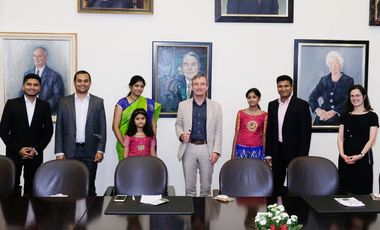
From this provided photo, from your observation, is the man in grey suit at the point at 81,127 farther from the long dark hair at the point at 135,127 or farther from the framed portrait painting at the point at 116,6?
the framed portrait painting at the point at 116,6

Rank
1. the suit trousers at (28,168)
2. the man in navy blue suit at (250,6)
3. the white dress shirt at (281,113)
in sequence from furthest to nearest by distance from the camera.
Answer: the man in navy blue suit at (250,6)
the white dress shirt at (281,113)
the suit trousers at (28,168)

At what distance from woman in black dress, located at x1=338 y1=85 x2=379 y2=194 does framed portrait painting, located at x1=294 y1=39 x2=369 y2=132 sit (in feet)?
2.95

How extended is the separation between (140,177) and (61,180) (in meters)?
0.58

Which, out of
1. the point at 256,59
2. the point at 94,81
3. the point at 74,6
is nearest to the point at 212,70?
the point at 256,59

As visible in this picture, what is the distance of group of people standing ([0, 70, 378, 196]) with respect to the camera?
3.79m

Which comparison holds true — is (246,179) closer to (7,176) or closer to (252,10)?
(7,176)

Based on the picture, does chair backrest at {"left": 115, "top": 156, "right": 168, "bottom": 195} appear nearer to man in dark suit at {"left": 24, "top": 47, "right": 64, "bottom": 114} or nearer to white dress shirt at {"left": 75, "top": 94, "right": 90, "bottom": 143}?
white dress shirt at {"left": 75, "top": 94, "right": 90, "bottom": 143}

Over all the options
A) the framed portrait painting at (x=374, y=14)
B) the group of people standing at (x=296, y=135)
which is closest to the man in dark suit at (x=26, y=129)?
the group of people standing at (x=296, y=135)

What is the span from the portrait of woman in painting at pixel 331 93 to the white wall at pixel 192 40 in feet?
0.66

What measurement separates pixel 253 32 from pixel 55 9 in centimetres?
219

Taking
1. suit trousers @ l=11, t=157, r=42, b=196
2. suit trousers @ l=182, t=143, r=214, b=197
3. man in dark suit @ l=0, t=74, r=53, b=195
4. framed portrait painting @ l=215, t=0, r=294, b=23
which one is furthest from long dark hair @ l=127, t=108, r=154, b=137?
framed portrait painting @ l=215, t=0, r=294, b=23

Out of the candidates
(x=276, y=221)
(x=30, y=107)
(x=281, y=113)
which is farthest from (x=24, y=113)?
(x=276, y=221)

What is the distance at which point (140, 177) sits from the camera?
3170 mm

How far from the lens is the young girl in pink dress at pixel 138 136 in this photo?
3967 mm
